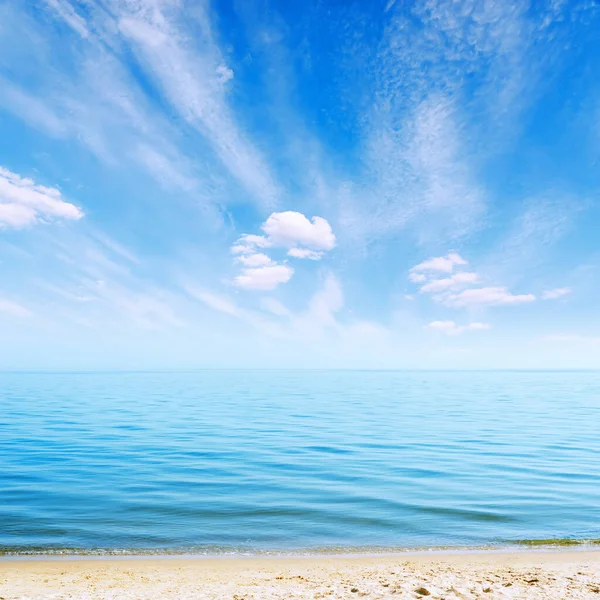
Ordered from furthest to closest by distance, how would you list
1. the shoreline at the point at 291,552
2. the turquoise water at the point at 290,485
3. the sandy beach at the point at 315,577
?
the turquoise water at the point at 290,485 → the shoreline at the point at 291,552 → the sandy beach at the point at 315,577

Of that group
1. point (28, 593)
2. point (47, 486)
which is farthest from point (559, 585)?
point (47, 486)

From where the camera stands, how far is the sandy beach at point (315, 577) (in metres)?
8.67

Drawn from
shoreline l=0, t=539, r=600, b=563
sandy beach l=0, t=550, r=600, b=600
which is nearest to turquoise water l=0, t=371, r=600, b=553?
shoreline l=0, t=539, r=600, b=563

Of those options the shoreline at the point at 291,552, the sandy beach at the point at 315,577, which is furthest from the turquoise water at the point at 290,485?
the sandy beach at the point at 315,577

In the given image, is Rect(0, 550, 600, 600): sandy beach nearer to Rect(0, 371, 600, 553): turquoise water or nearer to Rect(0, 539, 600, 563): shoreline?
Rect(0, 539, 600, 563): shoreline

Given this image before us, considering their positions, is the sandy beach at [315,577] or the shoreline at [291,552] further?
the shoreline at [291,552]

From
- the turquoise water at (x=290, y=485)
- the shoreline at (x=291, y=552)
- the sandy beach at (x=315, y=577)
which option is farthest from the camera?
the turquoise water at (x=290, y=485)

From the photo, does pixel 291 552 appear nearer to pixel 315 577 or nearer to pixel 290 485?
pixel 315 577

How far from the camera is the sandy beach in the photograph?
8.67m

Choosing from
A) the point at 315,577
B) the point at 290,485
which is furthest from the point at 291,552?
the point at 290,485

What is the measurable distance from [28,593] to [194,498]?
825 centimetres

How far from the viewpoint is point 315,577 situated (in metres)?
10.0

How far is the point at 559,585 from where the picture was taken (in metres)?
9.09

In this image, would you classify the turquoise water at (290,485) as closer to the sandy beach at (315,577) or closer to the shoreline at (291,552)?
the shoreline at (291,552)
